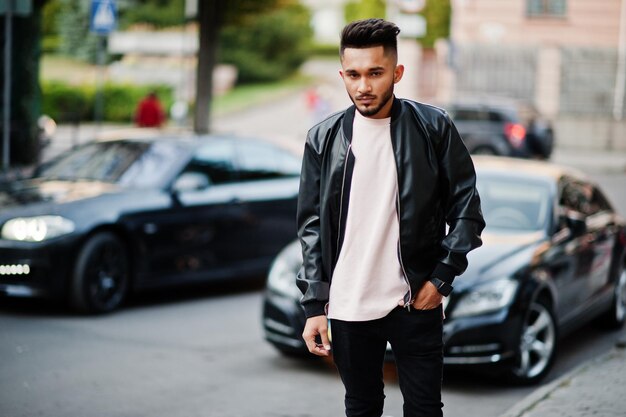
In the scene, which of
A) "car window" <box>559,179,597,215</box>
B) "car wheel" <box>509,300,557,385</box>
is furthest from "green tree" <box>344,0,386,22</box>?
"car wheel" <box>509,300,557,385</box>

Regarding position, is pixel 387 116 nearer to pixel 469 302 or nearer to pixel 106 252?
pixel 469 302

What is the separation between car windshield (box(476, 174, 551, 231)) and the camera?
26.2 ft

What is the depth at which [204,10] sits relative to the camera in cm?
2331

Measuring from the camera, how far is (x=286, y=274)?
7.43 metres

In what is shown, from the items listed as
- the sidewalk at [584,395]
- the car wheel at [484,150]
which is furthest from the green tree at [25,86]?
the sidewalk at [584,395]

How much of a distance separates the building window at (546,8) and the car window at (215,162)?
31.0 m

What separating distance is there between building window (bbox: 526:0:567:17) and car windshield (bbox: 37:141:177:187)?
31.4 metres

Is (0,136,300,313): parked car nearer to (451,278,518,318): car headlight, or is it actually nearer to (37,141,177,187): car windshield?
(37,141,177,187): car windshield

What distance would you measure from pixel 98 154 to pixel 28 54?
9.67 meters

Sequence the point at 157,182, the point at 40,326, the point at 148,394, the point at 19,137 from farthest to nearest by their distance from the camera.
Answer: the point at 19,137 → the point at 157,182 → the point at 40,326 → the point at 148,394

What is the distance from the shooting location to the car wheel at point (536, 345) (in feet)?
22.9

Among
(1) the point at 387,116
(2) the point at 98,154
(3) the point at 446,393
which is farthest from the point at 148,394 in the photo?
(2) the point at 98,154

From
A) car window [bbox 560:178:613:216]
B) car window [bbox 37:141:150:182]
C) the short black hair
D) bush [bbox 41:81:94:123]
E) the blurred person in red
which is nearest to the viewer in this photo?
the short black hair

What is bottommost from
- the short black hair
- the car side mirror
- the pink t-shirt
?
the car side mirror
